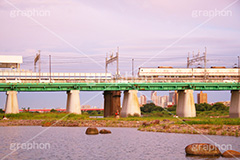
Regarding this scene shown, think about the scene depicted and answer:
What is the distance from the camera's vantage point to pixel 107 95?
104m

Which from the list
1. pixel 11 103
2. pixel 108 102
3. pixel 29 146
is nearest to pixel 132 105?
pixel 108 102

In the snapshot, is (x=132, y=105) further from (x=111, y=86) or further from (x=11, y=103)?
(x=11, y=103)

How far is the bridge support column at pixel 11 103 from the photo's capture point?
8694 cm

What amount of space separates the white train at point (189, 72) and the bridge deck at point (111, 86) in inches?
494

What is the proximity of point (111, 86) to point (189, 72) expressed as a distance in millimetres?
29133

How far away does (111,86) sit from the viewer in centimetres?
9356

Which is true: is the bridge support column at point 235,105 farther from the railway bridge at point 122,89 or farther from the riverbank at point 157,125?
the riverbank at point 157,125

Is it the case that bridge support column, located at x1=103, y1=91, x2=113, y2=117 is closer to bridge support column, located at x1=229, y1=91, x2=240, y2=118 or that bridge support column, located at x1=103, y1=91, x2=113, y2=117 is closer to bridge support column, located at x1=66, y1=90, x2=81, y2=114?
bridge support column, located at x1=66, y1=90, x2=81, y2=114

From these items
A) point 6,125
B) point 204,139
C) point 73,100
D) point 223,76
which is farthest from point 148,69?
point 204,139

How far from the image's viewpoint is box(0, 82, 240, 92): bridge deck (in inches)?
3479

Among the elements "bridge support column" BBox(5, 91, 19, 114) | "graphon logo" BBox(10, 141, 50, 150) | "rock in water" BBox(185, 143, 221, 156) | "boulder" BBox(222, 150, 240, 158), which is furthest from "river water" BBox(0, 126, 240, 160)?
"bridge support column" BBox(5, 91, 19, 114)

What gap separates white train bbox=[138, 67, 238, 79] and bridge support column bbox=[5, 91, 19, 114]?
3693cm

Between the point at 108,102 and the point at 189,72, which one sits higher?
the point at 189,72

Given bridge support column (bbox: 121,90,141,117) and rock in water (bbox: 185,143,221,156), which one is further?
bridge support column (bbox: 121,90,141,117)
